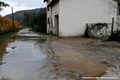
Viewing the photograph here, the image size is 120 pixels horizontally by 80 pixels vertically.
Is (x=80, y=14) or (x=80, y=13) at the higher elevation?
(x=80, y=13)

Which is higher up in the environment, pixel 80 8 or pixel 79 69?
pixel 80 8

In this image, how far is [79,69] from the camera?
40.0ft

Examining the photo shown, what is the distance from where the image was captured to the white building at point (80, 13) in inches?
1325

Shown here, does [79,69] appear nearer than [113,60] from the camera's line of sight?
Yes

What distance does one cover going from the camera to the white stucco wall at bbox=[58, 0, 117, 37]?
33.7 metres

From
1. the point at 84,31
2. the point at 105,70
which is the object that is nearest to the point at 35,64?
the point at 105,70

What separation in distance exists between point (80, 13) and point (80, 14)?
103 mm

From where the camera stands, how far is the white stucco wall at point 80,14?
33656 millimetres

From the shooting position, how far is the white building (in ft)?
110

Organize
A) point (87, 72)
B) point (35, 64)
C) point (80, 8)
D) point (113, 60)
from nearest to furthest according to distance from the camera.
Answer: point (87, 72) < point (35, 64) < point (113, 60) < point (80, 8)

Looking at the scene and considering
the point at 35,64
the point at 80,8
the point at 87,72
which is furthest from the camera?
the point at 80,8

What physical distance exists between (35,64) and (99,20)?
21345 millimetres

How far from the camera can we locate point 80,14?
3378 cm

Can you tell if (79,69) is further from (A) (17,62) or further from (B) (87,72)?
(A) (17,62)
